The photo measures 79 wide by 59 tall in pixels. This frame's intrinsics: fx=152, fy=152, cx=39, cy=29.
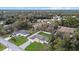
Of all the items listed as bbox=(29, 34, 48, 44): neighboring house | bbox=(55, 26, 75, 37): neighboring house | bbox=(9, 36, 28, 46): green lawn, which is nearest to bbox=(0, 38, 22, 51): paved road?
bbox=(9, 36, 28, 46): green lawn


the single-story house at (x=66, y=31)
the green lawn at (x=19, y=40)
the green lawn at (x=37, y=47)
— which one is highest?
the single-story house at (x=66, y=31)

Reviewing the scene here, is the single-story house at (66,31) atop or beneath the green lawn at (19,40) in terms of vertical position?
atop

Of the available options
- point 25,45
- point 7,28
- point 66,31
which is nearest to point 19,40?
point 25,45

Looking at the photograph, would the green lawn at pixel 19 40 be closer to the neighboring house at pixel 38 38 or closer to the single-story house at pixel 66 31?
the neighboring house at pixel 38 38

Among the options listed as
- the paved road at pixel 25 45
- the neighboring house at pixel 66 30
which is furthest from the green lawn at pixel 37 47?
the neighboring house at pixel 66 30

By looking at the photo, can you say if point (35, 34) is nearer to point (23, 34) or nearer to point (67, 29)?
point (23, 34)

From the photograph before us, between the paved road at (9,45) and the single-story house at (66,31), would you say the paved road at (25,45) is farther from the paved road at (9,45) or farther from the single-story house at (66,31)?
the single-story house at (66,31)

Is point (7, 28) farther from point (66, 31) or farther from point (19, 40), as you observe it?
point (66, 31)

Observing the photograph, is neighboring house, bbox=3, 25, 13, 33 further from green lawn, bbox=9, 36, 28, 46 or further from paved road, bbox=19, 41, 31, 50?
paved road, bbox=19, 41, 31, 50

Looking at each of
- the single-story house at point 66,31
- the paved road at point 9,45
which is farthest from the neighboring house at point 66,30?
the paved road at point 9,45
